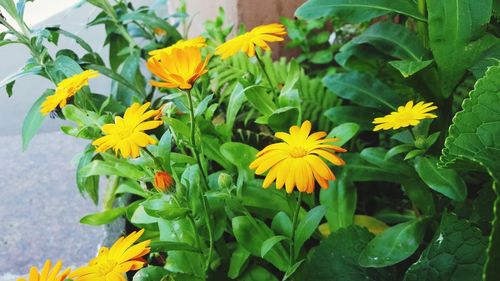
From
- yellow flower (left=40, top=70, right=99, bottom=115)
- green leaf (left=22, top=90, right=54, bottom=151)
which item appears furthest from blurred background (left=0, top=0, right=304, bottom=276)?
yellow flower (left=40, top=70, right=99, bottom=115)

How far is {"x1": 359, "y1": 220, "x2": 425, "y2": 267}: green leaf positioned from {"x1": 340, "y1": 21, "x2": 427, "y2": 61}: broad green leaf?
30cm

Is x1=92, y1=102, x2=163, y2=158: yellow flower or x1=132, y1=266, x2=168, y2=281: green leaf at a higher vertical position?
x1=92, y1=102, x2=163, y2=158: yellow flower

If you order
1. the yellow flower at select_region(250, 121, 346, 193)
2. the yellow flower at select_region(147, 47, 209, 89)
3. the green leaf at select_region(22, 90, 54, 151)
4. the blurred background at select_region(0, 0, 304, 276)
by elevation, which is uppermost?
the yellow flower at select_region(147, 47, 209, 89)

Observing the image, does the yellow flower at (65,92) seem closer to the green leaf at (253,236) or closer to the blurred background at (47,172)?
the green leaf at (253,236)

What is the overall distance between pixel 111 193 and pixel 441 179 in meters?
0.64

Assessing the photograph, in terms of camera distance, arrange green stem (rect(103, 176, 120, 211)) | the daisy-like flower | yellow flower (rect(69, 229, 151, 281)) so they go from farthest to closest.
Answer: green stem (rect(103, 176, 120, 211)) < the daisy-like flower < yellow flower (rect(69, 229, 151, 281))

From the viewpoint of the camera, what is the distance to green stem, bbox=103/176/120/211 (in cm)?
99

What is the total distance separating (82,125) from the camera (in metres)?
0.75

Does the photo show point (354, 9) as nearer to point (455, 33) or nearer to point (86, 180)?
point (455, 33)

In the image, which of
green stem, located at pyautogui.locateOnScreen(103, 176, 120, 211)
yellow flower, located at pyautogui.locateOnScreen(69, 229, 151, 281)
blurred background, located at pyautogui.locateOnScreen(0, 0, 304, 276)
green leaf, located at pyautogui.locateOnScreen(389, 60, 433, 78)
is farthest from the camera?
blurred background, located at pyautogui.locateOnScreen(0, 0, 304, 276)

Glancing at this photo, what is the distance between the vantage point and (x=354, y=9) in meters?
0.83

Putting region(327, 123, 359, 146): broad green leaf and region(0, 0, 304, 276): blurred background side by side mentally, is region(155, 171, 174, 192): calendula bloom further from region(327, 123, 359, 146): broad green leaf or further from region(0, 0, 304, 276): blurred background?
region(0, 0, 304, 276): blurred background

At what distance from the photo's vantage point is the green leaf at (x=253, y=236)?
2.32 feet

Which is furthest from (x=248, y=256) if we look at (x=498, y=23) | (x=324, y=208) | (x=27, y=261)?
(x=27, y=261)
